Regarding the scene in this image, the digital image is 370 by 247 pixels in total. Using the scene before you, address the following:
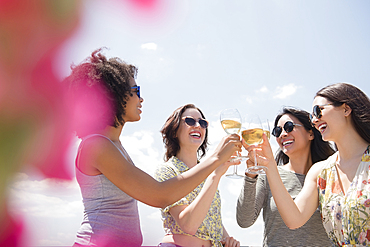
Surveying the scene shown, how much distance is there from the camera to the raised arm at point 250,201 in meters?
3.94

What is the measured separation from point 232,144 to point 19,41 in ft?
8.46

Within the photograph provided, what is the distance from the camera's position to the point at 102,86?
9.74 feet

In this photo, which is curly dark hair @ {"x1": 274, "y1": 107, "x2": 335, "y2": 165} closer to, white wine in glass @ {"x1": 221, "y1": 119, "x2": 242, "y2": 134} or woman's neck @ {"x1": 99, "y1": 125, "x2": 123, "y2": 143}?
white wine in glass @ {"x1": 221, "y1": 119, "x2": 242, "y2": 134}

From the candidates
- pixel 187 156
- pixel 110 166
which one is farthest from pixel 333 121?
pixel 110 166

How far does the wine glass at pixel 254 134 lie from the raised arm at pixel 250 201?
24.6 inches

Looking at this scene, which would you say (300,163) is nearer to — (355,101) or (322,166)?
(322,166)

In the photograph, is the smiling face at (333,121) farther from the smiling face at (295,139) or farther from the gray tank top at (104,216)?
the gray tank top at (104,216)

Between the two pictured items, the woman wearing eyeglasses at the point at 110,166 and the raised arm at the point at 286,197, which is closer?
the woman wearing eyeglasses at the point at 110,166

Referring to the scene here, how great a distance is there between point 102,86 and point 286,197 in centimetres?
233

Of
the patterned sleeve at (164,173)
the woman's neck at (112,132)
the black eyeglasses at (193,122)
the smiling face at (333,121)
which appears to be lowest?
the patterned sleeve at (164,173)

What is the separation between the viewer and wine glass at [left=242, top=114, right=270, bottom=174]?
10.9 ft

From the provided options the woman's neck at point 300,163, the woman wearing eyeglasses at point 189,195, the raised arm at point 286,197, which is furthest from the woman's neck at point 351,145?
the woman wearing eyeglasses at point 189,195

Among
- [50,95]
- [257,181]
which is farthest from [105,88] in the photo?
[257,181]

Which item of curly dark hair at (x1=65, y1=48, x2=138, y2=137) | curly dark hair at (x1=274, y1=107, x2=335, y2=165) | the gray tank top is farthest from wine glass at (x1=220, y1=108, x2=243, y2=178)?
curly dark hair at (x1=274, y1=107, x2=335, y2=165)
